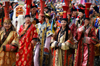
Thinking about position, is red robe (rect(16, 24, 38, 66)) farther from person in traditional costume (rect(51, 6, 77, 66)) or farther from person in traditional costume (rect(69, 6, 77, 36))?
person in traditional costume (rect(69, 6, 77, 36))

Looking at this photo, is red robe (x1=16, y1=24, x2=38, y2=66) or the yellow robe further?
red robe (x1=16, y1=24, x2=38, y2=66)

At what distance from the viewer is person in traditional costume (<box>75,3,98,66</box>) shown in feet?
20.9

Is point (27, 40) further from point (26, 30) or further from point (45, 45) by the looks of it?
point (45, 45)

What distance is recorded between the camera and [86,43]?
6.43 m

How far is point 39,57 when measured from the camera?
6438 mm

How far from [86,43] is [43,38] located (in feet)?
4.54

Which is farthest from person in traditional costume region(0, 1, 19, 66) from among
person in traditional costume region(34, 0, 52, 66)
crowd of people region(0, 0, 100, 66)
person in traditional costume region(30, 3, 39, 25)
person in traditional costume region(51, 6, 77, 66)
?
person in traditional costume region(30, 3, 39, 25)

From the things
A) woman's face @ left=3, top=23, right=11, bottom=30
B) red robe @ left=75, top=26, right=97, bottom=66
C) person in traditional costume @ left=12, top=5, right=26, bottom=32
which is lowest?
red robe @ left=75, top=26, right=97, bottom=66

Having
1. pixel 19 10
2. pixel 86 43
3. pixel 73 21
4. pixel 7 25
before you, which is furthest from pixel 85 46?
pixel 19 10

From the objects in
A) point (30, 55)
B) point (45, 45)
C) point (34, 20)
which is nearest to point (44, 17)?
point (34, 20)

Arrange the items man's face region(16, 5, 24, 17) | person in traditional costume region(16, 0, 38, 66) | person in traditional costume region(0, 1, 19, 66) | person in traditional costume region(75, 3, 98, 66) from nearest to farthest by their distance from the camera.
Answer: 1. person in traditional costume region(0, 1, 19, 66)
2. person in traditional costume region(16, 0, 38, 66)
3. person in traditional costume region(75, 3, 98, 66)
4. man's face region(16, 5, 24, 17)

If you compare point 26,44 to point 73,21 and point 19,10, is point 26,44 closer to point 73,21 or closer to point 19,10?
point 19,10

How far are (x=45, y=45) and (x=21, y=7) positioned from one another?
87.2 inches

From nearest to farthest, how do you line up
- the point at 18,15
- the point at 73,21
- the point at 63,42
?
the point at 63,42 < the point at 18,15 < the point at 73,21
